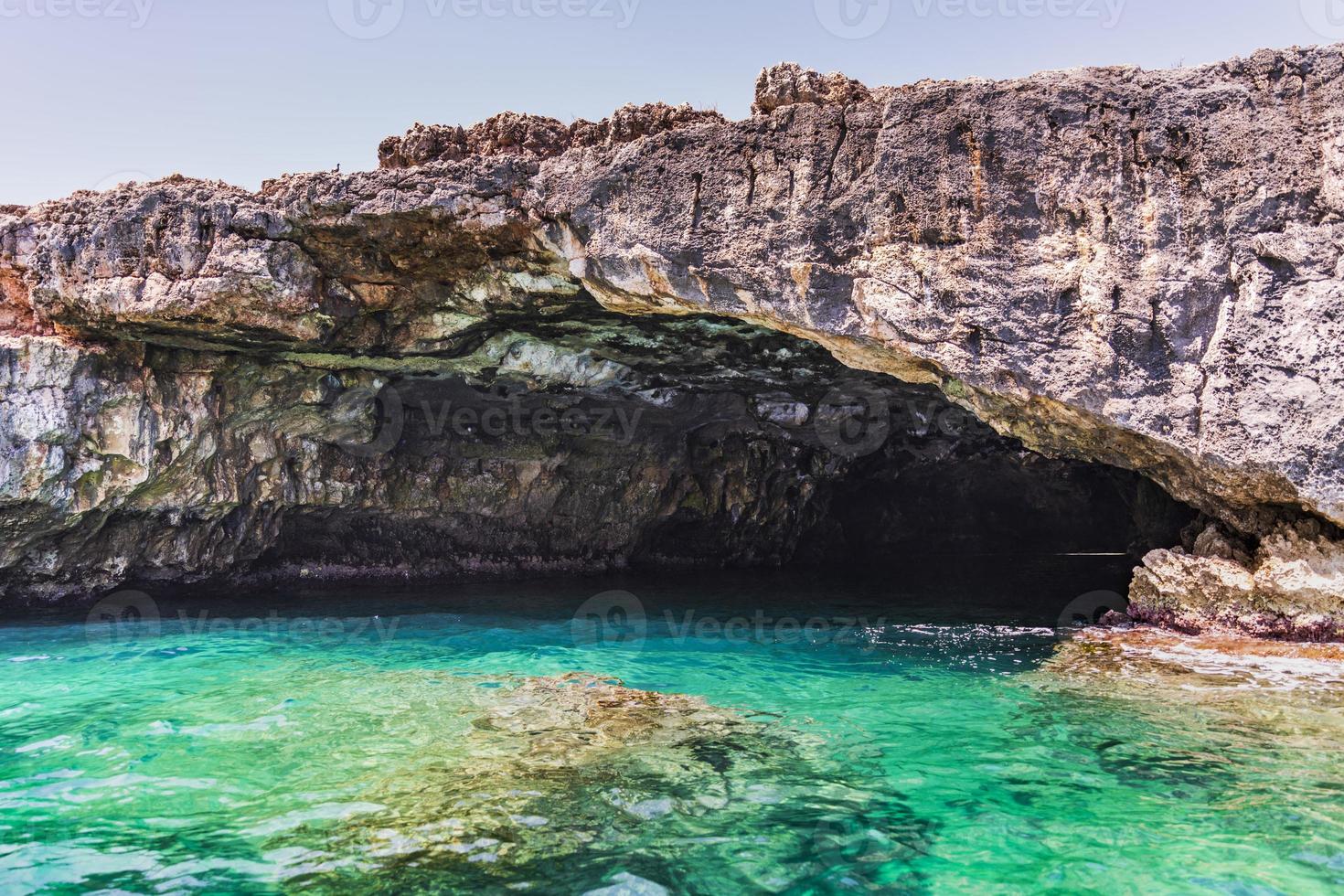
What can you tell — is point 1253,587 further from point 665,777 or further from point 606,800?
point 606,800

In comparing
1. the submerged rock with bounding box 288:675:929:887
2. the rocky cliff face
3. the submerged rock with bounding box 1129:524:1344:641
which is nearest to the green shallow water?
the submerged rock with bounding box 288:675:929:887

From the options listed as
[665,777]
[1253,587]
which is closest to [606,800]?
[665,777]

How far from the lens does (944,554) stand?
1084 inches

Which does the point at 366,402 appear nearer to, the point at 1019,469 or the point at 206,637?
the point at 206,637

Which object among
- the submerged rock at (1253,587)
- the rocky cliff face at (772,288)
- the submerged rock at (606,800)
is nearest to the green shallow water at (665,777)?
the submerged rock at (606,800)

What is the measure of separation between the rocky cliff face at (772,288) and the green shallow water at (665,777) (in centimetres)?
309

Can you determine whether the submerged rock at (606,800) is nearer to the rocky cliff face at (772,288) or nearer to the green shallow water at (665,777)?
the green shallow water at (665,777)

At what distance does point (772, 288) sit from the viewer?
1036 cm

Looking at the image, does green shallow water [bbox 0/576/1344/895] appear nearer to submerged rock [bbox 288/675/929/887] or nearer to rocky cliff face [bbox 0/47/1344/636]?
submerged rock [bbox 288/675/929/887]

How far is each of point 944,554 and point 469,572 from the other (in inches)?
628

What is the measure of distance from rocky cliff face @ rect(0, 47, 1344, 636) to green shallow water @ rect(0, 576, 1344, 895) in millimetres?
3086

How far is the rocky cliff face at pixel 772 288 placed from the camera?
898cm

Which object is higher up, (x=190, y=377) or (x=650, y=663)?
(x=190, y=377)

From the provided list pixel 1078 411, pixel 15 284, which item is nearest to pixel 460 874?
pixel 1078 411
